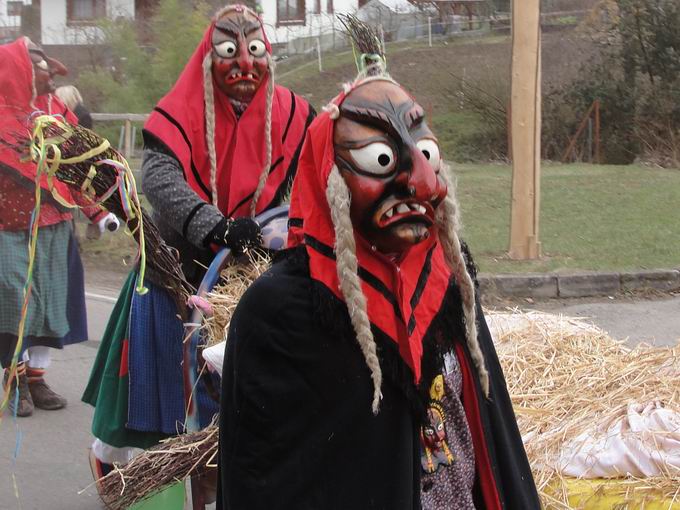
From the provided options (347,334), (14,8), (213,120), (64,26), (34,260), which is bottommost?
(34,260)

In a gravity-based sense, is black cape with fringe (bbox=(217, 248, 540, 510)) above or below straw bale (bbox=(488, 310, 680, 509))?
above

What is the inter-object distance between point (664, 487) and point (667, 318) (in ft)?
16.9

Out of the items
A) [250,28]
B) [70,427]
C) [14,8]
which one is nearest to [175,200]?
[250,28]

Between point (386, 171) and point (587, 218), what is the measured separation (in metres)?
10.0

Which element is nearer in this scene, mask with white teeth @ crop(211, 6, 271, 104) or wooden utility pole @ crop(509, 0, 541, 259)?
mask with white teeth @ crop(211, 6, 271, 104)

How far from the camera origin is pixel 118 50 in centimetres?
2325

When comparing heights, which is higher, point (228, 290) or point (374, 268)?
point (374, 268)

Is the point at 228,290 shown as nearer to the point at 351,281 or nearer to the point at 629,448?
the point at 629,448

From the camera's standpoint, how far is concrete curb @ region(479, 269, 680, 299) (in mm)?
8820

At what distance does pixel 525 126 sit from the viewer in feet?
30.9

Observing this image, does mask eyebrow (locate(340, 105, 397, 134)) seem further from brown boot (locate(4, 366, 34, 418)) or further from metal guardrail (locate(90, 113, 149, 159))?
metal guardrail (locate(90, 113, 149, 159))

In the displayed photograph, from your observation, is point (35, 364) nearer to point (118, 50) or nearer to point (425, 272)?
point (425, 272)

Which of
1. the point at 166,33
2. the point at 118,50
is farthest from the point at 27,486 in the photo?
the point at 118,50

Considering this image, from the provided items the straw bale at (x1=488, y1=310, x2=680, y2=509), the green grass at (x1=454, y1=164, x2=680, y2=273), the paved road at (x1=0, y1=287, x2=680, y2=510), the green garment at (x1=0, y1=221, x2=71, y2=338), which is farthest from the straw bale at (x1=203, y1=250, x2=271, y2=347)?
the green grass at (x1=454, y1=164, x2=680, y2=273)
